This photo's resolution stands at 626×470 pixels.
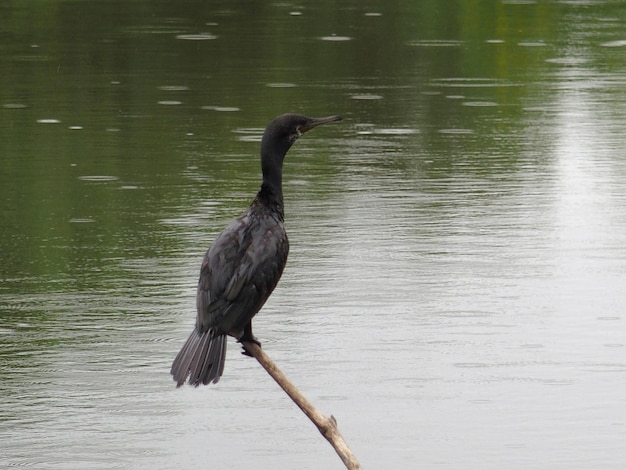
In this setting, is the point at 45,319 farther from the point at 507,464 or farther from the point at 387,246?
the point at 507,464

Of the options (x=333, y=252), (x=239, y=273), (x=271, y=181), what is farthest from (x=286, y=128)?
(x=333, y=252)

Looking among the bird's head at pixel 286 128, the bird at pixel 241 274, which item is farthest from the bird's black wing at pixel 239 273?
the bird's head at pixel 286 128

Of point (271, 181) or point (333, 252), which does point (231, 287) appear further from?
point (333, 252)

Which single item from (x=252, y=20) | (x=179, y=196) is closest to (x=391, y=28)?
(x=252, y=20)

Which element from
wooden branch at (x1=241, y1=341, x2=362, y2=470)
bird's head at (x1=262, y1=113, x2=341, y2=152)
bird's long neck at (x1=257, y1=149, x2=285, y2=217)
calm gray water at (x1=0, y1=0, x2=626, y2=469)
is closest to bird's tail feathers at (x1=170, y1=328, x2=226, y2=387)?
wooden branch at (x1=241, y1=341, x2=362, y2=470)

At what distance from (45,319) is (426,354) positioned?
2031 millimetres

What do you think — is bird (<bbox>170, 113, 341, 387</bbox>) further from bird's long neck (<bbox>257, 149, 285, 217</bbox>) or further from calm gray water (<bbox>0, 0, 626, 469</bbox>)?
calm gray water (<bbox>0, 0, 626, 469</bbox>)

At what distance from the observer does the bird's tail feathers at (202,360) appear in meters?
5.30

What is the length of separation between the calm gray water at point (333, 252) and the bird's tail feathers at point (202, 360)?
1385 mm

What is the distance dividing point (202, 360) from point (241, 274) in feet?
1.15

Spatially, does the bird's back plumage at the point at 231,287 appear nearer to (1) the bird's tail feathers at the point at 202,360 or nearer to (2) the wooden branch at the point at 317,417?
(1) the bird's tail feathers at the point at 202,360

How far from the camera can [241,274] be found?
5539mm

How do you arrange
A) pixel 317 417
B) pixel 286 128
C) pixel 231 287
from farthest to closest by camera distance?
1. pixel 286 128
2. pixel 231 287
3. pixel 317 417

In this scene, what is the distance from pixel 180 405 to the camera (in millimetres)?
7438
